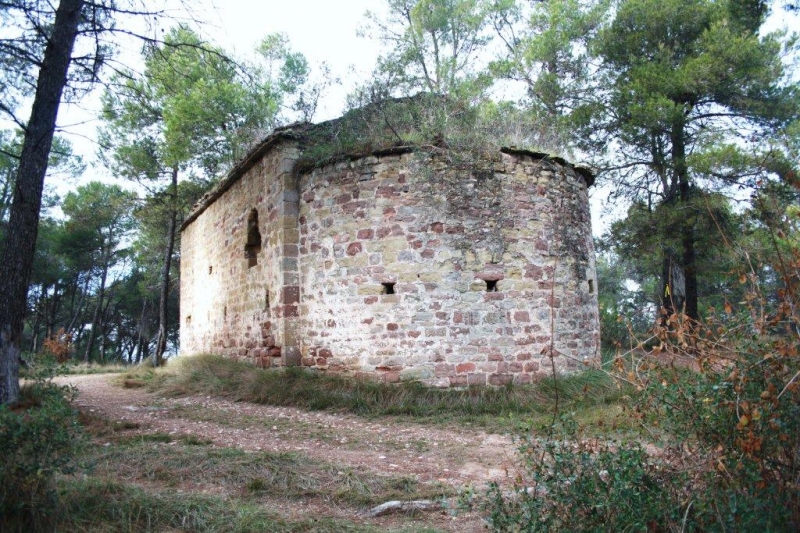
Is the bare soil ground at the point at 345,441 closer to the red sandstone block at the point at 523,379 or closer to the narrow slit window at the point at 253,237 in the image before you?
the red sandstone block at the point at 523,379

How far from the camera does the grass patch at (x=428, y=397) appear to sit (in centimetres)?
635

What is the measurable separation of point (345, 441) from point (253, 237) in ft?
17.4

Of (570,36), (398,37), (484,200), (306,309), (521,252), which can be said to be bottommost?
(306,309)

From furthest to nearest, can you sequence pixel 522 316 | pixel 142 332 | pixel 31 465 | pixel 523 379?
pixel 142 332 < pixel 522 316 < pixel 523 379 < pixel 31 465

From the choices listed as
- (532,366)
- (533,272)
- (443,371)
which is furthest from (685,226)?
(443,371)

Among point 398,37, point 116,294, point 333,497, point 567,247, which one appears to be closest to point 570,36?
point 398,37

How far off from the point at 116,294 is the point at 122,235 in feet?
14.2

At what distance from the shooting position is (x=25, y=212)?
5551mm

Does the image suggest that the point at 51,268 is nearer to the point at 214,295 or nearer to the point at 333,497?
the point at 214,295

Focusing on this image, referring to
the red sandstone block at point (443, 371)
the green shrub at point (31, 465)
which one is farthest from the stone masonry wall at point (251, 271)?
the green shrub at point (31, 465)

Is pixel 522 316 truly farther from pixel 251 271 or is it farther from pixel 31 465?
pixel 31 465

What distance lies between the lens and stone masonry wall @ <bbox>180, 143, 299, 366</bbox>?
8.14 meters

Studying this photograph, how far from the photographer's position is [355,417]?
6422mm

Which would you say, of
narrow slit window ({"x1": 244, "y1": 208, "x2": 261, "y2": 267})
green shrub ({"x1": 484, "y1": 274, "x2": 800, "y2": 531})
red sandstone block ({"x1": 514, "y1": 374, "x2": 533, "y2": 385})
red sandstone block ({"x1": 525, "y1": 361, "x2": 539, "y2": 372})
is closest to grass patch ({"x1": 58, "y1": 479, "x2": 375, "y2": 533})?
green shrub ({"x1": 484, "y1": 274, "x2": 800, "y2": 531})
